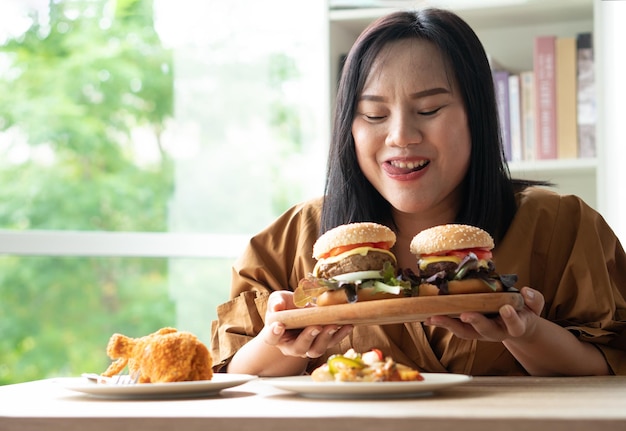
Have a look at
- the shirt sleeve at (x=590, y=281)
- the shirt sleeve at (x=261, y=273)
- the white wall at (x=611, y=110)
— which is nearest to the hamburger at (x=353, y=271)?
the shirt sleeve at (x=261, y=273)

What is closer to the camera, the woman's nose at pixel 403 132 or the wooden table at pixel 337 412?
the wooden table at pixel 337 412

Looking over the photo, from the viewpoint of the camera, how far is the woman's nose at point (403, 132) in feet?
6.31

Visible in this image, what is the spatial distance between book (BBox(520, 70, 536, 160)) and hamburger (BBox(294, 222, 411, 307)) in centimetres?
139

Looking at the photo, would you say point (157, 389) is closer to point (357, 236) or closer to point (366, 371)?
point (366, 371)

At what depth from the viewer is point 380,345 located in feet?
6.48

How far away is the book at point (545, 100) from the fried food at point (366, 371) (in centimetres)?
179

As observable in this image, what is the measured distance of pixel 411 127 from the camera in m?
1.94

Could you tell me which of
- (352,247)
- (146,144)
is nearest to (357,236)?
(352,247)

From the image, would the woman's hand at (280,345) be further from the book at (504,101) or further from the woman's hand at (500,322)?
the book at (504,101)

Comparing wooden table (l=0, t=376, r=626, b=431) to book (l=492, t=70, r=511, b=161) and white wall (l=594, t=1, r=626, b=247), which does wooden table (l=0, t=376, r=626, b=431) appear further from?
book (l=492, t=70, r=511, b=161)

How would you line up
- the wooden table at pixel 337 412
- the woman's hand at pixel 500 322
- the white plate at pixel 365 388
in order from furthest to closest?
the woman's hand at pixel 500 322 < the white plate at pixel 365 388 < the wooden table at pixel 337 412

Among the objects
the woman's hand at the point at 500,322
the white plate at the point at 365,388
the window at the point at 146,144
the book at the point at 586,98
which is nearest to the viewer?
the white plate at the point at 365,388

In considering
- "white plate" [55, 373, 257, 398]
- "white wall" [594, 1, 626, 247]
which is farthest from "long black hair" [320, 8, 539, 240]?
"white plate" [55, 373, 257, 398]

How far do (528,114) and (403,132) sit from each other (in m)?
1.19
